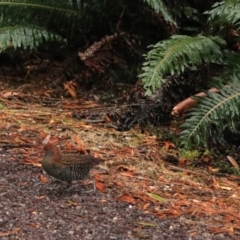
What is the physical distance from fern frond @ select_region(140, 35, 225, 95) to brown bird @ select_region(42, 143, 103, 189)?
1.02 m

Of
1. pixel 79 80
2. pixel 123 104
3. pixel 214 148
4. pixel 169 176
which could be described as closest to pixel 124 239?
pixel 169 176

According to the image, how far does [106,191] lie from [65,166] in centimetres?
31

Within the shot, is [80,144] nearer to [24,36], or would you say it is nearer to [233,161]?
[233,161]

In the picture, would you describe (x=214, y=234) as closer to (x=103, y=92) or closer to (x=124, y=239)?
(x=124, y=239)

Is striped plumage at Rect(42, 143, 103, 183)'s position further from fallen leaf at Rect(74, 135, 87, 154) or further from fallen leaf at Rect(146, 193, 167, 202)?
fallen leaf at Rect(74, 135, 87, 154)

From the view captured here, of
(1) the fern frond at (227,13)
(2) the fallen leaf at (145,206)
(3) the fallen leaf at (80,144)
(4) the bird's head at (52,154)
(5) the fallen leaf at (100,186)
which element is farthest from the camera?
(1) the fern frond at (227,13)

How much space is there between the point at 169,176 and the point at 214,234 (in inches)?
34.4

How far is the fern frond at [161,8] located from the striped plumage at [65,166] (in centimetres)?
194

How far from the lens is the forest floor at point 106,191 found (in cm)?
354

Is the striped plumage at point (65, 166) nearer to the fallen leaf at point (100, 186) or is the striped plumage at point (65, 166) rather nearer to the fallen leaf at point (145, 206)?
the fallen leaf at point (100, 186)

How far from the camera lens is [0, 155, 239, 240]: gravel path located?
3.46m

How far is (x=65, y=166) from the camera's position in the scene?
388 cm

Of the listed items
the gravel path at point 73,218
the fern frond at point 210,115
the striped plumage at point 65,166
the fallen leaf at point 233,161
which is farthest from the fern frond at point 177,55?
the gravel path at point 73,218

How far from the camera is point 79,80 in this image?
597 cm
